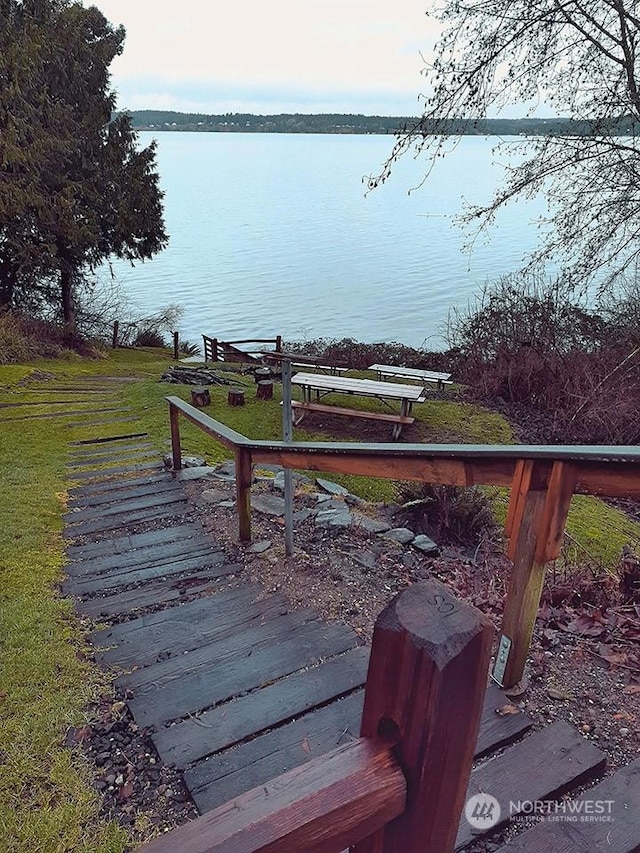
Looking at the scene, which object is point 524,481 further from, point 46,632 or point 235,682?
point 46,632

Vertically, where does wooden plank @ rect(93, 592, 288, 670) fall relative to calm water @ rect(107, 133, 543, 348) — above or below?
above

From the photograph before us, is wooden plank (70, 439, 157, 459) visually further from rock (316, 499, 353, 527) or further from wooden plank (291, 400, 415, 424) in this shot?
wooden plank (291, 400, 415, 424)

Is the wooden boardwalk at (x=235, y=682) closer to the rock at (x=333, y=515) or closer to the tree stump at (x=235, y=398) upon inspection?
the rock at (x=333, y=515)

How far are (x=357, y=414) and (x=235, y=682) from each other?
24.1 ft

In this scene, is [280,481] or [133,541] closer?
[133,541]

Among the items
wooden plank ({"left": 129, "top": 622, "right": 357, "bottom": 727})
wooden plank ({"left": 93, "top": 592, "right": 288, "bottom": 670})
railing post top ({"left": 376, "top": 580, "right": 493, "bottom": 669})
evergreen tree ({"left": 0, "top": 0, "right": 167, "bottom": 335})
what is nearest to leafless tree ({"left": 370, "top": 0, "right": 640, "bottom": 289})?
wooden plank ({"left": 93, "top": 592, "right": 288, "bottom": 670})

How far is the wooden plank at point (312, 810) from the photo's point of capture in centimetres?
70

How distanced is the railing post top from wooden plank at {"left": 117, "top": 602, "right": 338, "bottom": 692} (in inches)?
77.2

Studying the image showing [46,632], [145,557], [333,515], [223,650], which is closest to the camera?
[223,650]

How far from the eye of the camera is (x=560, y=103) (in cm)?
614

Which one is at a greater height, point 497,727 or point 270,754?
point 497,727

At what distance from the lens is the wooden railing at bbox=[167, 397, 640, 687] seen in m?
1.81

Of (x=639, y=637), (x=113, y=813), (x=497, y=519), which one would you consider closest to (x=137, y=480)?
(x=497, y=519)

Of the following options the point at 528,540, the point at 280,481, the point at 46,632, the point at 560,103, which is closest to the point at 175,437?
the point at 280,481
